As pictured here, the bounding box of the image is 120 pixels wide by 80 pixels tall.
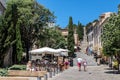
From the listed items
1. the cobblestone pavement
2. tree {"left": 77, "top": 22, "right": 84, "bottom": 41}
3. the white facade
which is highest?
tree {"left": 77, "top": 22, "right": 84, "bottom": 41}

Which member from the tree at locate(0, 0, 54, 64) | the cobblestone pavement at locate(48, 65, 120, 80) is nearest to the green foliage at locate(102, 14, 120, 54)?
the cobblestone pavement at locate(48, 65, 120, 80)

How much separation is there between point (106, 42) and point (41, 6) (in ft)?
69.6

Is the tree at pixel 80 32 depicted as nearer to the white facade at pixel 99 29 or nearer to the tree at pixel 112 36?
the white facade at pixel 99 29

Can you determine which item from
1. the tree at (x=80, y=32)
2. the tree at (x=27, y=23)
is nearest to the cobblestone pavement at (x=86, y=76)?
the tree at (x=27, y=23)

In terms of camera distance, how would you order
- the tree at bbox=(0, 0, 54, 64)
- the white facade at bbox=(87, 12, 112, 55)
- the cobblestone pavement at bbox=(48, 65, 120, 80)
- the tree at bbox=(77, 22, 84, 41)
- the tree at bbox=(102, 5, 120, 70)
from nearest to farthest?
the cobblestone pavement at bbox=(48, 65, 120, 80) → the tree at bbox=(102, 5, 120, 70) → the tree at bbox=(0, 0, 54, 64) → the white facade at bbox=(87, 12, 112, 55) → the tree at bbox=(77, 22, 84, 41)

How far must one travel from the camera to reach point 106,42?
1505 inches

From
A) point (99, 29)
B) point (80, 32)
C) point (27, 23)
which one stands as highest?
point (80, 32)

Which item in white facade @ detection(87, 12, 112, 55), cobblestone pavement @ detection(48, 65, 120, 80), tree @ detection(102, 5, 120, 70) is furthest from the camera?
white facade @ detection(87, 12, 112, 55)

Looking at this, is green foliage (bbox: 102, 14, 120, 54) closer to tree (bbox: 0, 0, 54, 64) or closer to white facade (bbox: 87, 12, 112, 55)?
tree (bbox: 0, 0, 54, 64)

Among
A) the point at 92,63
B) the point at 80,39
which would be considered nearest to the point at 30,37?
the point at 92,63

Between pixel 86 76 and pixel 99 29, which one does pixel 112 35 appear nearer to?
pixel 86 76

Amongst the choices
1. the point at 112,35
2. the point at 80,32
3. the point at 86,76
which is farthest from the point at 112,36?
the point at 80,32

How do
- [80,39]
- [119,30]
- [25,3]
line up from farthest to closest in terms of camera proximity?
[80,39], [25,3], [119,30]

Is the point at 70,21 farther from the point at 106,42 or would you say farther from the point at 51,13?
the point at 106,42
